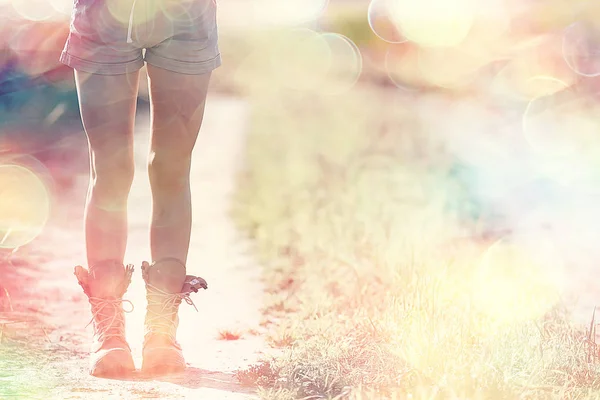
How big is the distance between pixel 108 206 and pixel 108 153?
0.18 metres

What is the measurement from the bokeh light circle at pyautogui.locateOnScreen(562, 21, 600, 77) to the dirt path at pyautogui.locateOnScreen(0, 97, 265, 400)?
5.33 m

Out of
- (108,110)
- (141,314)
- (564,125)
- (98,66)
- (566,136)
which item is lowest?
(141,314)

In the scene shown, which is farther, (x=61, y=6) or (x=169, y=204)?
(x=61, y=6)

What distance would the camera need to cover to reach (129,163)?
120 inches

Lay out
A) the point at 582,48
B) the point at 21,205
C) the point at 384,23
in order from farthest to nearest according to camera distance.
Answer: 1. the point at 384,23
2. the point at 582,48
3. the point at 21,205

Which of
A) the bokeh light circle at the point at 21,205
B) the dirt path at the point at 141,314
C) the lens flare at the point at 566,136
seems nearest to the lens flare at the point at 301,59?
the lens flare at the point at 566,136

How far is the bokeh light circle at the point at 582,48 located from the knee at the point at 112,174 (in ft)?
26.2

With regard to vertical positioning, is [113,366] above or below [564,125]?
below

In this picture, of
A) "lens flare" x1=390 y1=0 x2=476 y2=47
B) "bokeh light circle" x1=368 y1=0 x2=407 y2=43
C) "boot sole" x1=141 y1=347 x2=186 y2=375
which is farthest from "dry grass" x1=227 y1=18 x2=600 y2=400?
"bokeh light circle" x1=368 y1=0 x2=407 y2=43

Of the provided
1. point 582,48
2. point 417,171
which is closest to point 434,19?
point 582,48

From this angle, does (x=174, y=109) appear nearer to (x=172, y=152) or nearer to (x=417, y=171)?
(x=172, y=152)

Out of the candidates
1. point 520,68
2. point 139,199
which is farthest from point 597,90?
Answer: point 139,199

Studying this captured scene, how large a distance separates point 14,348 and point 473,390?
1.67 m

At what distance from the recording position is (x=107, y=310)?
308cm
